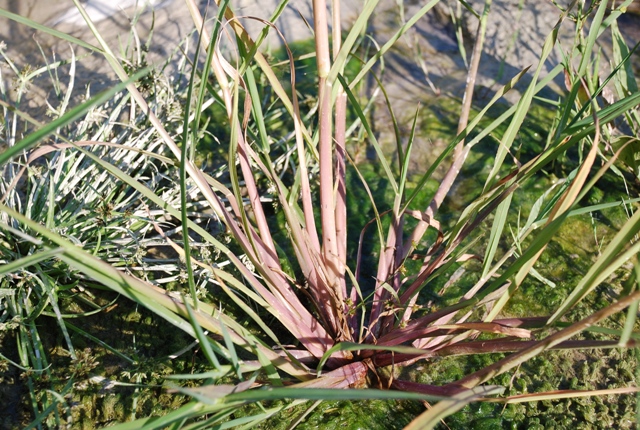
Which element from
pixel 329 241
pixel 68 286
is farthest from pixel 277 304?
pixel 68 286

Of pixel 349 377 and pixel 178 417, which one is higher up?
pixel 178 417

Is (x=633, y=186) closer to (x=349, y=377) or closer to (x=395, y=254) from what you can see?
(x=395, y=254)

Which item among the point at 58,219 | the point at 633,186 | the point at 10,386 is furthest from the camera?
the point at 633,186

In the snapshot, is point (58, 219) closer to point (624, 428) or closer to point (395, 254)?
point (395, 254)

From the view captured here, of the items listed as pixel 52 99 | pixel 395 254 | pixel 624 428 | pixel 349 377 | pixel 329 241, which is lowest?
pixel 624 428

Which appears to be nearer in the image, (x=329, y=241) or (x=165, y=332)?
(x=329, y=241)

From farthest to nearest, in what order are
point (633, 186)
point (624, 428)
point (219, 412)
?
point (633, 186), point (624, 428), point (219, 412)
